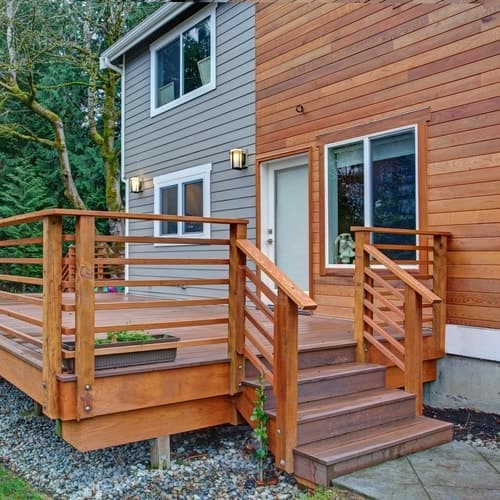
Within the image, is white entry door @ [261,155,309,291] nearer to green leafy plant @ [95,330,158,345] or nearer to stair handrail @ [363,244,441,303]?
stair handrail @ [363,244,441,303]

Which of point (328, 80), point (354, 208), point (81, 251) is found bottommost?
point (81, 251)

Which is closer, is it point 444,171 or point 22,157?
point 444,171

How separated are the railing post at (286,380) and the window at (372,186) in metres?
2.27

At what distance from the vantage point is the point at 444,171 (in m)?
4.54

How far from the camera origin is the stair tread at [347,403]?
3.16 m

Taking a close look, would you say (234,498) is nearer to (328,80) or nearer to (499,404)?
(499,404)

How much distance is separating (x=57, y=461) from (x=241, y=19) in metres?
5.64

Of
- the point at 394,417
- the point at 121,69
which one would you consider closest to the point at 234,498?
the point at 394,417

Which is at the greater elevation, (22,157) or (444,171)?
(22,157)

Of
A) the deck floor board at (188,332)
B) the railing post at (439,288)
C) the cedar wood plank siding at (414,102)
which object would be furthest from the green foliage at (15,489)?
the cedar wood plank siding at (414,102)

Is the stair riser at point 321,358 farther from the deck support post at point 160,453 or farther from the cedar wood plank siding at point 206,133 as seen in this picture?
the cedar wood plank siding at point 206,133

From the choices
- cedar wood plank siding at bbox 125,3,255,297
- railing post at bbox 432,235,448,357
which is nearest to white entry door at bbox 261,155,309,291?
cedar wood plank siding at bbox 125,3,255,297

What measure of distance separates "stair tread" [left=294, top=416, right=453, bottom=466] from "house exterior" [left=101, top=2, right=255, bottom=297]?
359 centimetres

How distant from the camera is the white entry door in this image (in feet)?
20.0
